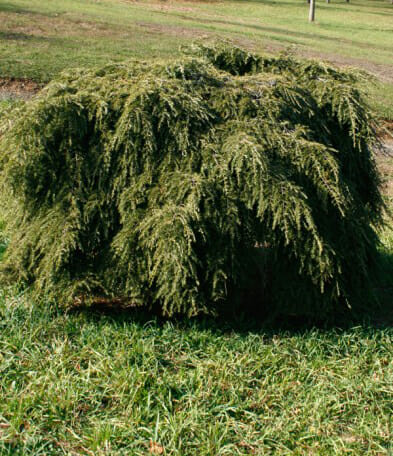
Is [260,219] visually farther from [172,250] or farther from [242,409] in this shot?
[242,409]

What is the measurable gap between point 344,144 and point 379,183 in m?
0.50

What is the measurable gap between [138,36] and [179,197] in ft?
58.5

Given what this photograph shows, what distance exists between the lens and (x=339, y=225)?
384 cm

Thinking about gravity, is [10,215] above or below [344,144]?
below

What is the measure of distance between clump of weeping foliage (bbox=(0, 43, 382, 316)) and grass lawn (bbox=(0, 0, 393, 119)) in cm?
168

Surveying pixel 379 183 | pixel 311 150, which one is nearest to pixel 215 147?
pixel 311 150

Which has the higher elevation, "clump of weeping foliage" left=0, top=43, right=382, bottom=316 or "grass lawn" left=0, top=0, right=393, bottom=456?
"clump of weeping foliage" left=0, top=43, right=382, bottom=316

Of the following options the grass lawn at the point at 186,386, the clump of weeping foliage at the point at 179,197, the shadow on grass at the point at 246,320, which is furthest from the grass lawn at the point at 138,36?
the grass lawn at the point at 186,386

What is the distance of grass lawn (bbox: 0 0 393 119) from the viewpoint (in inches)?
556

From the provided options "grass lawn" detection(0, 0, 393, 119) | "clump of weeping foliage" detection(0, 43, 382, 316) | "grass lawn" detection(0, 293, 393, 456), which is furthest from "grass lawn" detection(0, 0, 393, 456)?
"grass lawn" detection(0, 0, 393, 119)

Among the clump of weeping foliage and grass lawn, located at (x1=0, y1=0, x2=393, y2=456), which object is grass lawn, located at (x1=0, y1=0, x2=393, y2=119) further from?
grass lawn, located at (x1=0, y1=0, x2=393, y2=456)

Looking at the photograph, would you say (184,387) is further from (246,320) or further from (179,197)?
(179,197)

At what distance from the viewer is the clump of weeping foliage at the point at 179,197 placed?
3500 millimetres

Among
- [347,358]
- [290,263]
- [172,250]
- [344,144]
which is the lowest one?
[347,358]
